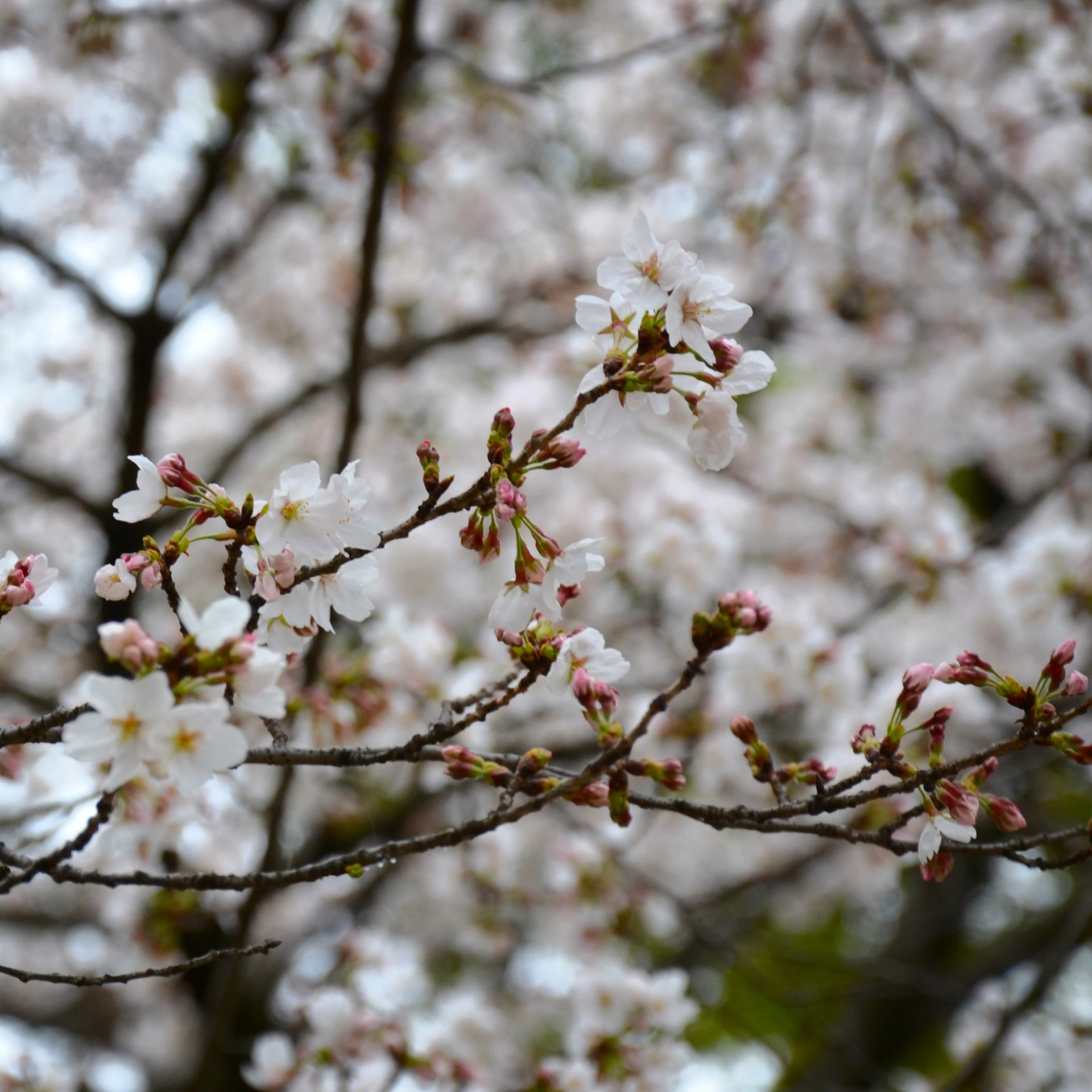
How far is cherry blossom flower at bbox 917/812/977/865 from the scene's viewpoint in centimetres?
111

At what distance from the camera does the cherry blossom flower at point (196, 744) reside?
926 mm

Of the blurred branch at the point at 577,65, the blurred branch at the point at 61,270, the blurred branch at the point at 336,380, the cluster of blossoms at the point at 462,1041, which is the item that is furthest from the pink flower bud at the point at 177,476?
the blurred branch at the point at 61,270

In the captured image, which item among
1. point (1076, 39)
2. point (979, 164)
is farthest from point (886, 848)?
point (1076, 39)

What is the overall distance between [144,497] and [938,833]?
3.17ft

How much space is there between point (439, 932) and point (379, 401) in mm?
3073

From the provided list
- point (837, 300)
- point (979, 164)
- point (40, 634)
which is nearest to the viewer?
point (979, 164)

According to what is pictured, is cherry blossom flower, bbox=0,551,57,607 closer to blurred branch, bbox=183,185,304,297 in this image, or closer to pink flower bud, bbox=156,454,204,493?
pink flower bud, bbox=156,454,204,493

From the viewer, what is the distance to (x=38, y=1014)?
477cm

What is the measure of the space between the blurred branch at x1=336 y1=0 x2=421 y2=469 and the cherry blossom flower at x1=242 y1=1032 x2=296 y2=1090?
1350 mm

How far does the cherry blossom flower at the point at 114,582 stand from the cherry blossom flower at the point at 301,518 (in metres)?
0.17

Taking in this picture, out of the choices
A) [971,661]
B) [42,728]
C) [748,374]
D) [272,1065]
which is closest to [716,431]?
[748,374]

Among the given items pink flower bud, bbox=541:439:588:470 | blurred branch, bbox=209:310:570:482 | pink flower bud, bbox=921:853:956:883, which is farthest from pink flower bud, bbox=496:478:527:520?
blurred branch, bbox=209:310:570:482

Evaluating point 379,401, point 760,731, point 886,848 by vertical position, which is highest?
point 379,401

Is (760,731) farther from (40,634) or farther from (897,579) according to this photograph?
(40,634)
